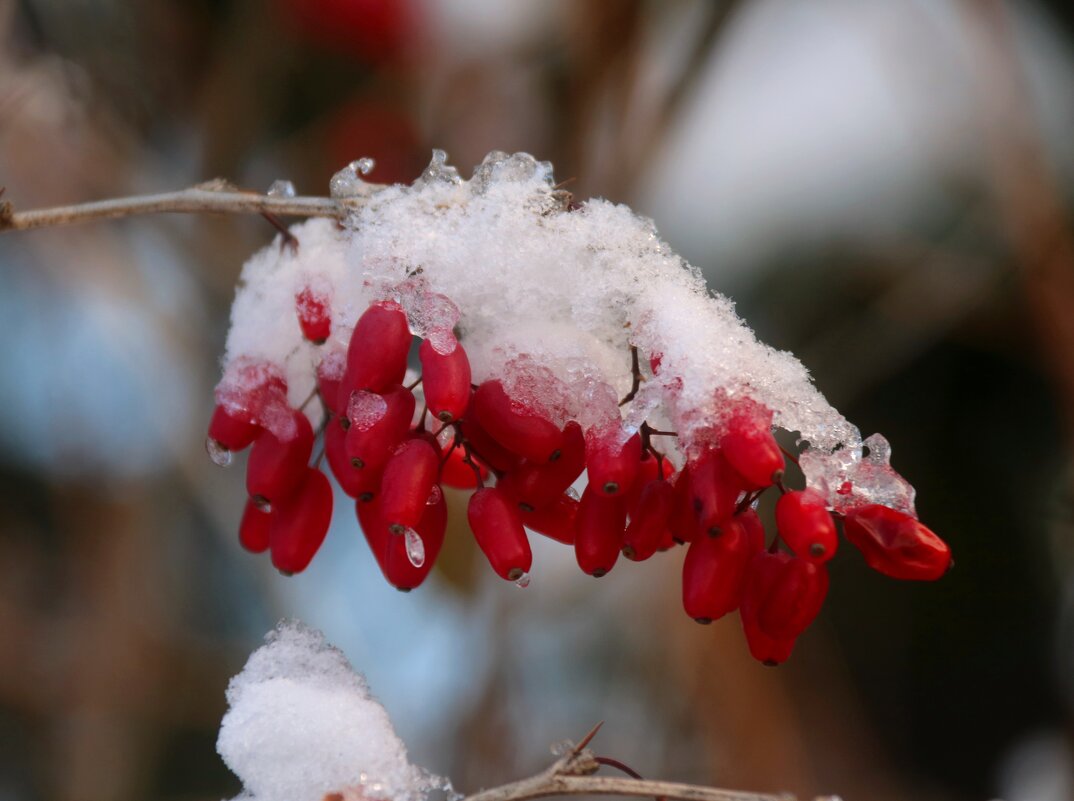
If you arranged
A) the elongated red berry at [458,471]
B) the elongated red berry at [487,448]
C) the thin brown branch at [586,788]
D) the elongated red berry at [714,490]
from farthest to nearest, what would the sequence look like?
the elongated red berry at [458,471] < the elongated red berry at [487,448] < the elongated red berry at [714,490] < the thin brown branch at [586,788]

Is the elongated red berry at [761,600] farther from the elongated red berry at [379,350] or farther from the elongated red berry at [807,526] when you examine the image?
the elongated red berry at [379,350]

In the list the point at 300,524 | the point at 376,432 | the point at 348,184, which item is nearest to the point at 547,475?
the point at 376,432

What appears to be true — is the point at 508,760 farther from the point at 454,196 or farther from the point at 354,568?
the point at 454,196

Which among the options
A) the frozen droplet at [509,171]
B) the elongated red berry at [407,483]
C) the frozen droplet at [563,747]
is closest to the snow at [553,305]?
the frozen droplet at [509,171]

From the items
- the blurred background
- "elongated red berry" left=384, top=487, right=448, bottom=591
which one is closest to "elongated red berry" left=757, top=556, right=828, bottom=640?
"elongated red berry" left=384, top=487, right=448, bottom=591

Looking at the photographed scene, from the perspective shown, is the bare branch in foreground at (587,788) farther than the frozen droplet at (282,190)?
No

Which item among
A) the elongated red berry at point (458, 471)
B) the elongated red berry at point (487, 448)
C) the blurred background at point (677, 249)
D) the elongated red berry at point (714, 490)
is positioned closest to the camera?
the elongated red berry at point (714, 490)
